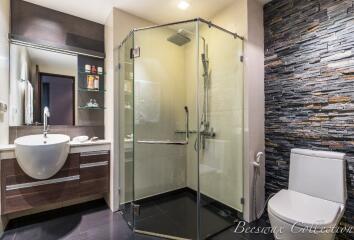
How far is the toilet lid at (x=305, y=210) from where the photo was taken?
1.25 meters

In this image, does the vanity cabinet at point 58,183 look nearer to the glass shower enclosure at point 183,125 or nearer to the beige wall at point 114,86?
the beige wall at point 114,86

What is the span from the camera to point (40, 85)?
2227mm

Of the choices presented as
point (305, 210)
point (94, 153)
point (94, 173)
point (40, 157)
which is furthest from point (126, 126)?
point (305, 210)

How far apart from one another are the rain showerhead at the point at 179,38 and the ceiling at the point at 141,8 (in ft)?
1.05

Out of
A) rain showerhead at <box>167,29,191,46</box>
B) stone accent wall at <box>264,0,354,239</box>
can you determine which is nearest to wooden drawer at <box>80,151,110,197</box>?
rain showerhead at <box>167,29,191,46</box>

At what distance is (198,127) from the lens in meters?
2.00

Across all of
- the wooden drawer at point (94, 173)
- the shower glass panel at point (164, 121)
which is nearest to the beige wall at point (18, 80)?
the wooden drawer at point (94, 173)

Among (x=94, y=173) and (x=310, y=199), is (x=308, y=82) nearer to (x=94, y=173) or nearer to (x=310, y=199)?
(x=310, y=199)

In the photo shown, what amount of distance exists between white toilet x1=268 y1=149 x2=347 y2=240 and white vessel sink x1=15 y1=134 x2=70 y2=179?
6.27 ft

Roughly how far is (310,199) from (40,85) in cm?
300

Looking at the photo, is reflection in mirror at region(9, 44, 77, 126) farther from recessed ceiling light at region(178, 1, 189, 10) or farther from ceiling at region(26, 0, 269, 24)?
recessed ceiling light at region(178, 1, 189, 10)

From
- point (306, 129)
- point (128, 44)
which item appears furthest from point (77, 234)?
point (306, 129)

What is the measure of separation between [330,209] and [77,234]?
2.15 m

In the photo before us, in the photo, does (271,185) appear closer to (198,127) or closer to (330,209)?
(330,209)
